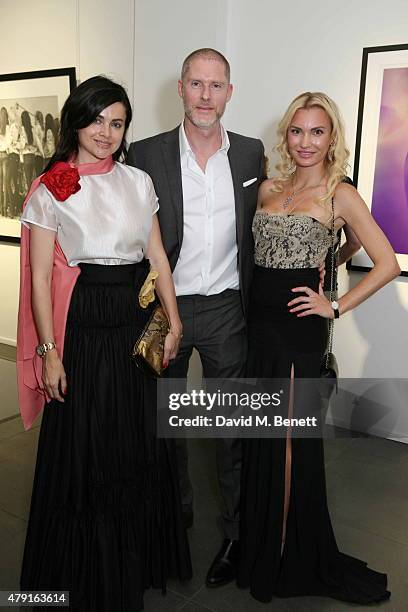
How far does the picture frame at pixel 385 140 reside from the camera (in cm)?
346

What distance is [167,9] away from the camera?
3.88 meters

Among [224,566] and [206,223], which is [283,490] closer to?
[224,566]

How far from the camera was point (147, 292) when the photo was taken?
2166 millimetres

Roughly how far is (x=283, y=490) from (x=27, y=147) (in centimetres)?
419

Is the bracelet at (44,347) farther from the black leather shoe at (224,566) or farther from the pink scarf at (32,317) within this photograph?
the black leather shoe at (224,566)

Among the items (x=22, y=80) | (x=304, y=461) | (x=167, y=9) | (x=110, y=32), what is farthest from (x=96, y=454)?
(x=22, y=80)

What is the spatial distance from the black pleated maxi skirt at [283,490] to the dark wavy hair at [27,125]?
3.69m

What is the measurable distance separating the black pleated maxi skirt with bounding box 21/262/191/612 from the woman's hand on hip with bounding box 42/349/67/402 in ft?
0.13

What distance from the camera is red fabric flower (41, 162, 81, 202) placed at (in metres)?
1.95

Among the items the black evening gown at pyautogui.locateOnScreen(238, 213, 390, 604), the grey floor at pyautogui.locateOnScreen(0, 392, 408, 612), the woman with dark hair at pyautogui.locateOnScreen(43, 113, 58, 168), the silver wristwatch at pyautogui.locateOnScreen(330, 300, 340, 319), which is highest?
the woman with dark hair at pyautogui.locateOnScreen(43, 113, 58, 168)

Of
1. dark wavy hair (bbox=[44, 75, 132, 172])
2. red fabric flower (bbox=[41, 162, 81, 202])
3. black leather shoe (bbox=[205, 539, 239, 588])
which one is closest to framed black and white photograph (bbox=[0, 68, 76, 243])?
dark wavy hair (bbox=[44, 75, 132, 172])

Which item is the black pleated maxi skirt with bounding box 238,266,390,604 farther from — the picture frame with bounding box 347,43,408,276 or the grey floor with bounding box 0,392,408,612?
the picture frame with bounding box 347,43,408,276

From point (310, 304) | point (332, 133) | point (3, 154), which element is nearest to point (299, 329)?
point (310, 304)

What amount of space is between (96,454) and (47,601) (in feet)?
1.88
